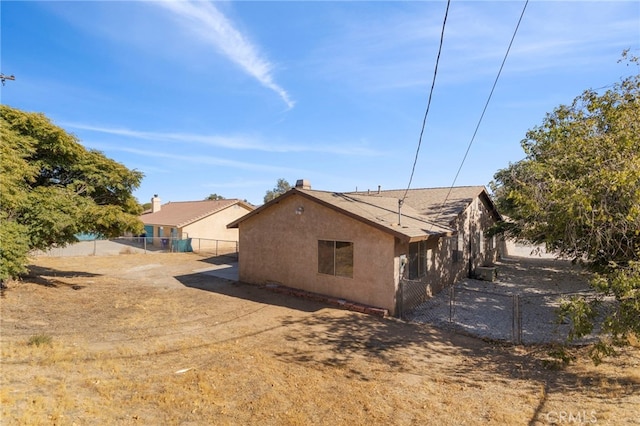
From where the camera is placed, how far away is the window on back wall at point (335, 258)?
12.3 m

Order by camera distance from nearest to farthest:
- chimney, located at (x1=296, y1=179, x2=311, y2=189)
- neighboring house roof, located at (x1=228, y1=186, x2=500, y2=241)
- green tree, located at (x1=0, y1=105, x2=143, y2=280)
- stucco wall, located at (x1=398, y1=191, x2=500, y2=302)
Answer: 1. green tree, located at (x1=0, y1=105, x2=143, y2=280)
2. neighboring house roof, located at (x1=228, y1=186, x2=500, y2=241)
3. stucco wall, located at (x1=398, y1=191, x2=500, y2=302)
4. chimney, located at (x1=296, y1=179, x2=311, y2=189)

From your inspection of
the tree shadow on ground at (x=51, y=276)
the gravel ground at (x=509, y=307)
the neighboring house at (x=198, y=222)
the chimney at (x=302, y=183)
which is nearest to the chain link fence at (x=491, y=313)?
the gravel ground at (x=509, y=307)

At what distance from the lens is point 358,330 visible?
9.85 m

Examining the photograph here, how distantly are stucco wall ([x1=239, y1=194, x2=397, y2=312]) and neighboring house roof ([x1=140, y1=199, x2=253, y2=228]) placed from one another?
18.2 meters

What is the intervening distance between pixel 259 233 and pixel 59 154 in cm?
858

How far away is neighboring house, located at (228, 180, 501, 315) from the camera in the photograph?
11.5 meters

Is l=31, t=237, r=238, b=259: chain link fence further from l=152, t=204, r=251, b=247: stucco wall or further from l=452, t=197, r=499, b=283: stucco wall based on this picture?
l=452, t=197, r=499, b=283: stucco wall

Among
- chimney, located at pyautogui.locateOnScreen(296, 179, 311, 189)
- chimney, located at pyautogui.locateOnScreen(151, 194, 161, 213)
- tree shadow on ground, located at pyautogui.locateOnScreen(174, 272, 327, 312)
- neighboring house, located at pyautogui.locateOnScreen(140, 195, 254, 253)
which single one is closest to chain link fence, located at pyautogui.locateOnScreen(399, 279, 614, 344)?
tree shadow on ground, located at pyautogui.locateOnScreen(174, 272, 327, 312)

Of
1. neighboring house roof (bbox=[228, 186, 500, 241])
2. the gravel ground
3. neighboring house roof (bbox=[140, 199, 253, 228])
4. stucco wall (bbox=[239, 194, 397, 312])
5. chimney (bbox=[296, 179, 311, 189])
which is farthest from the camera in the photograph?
neighboring house roof (bbox=[140, 199, 253, 228])

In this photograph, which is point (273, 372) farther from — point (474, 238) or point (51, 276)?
point (474, 238)

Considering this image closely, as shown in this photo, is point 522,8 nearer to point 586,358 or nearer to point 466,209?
point 586,358

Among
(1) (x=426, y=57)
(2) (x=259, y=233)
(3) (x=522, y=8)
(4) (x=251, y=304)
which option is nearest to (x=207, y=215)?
(2) (x=259, y=233)

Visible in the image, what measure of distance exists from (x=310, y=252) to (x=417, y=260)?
13.8ft

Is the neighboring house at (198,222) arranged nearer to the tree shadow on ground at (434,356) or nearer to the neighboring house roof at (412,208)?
the neighboring house roof at (412,208)
